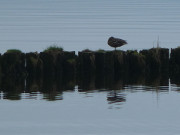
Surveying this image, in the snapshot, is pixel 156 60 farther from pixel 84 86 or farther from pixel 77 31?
pixel 77 31

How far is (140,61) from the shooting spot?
32656mm

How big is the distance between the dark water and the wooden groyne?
2129 mm

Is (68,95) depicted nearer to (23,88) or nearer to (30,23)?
(23,88)

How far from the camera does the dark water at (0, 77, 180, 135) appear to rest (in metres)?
19.6

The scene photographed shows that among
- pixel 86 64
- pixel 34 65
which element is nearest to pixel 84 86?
pixel 34 65

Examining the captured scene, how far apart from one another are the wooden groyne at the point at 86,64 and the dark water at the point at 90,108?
2.13 m

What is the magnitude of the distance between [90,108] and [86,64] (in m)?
9.47

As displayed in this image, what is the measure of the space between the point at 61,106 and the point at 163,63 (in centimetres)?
1116

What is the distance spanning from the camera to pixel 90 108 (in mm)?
22453

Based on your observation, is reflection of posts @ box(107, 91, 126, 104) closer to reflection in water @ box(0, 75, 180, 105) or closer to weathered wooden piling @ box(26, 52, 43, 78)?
reflection in water @ box(0, 75, 180, 105)

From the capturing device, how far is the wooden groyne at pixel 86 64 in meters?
31.0

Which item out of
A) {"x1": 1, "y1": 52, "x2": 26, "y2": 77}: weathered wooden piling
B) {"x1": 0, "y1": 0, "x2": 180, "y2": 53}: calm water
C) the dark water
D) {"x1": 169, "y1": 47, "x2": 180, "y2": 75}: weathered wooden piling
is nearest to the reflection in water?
the dark water

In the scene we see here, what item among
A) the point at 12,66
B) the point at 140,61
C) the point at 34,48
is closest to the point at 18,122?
the point at 12,66

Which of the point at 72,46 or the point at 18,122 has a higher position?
the point at 72,46
